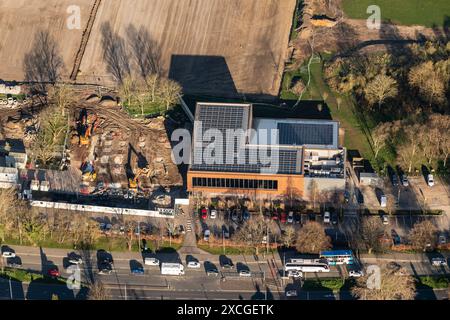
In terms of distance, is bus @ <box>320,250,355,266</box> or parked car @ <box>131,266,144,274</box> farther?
parked car @ <box>131,266,144,274</box>

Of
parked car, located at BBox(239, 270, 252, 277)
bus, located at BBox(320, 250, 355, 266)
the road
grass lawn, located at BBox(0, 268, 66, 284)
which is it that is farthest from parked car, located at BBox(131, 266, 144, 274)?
bus, located at BBox(320, 250, 355, 266)

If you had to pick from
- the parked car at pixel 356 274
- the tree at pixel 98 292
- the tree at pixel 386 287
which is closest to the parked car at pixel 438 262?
the tree at pixel 386 287

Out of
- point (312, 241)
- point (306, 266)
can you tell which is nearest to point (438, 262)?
point (312, 241)

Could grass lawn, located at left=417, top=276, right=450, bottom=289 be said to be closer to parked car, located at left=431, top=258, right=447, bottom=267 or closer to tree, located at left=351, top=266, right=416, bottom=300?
tree, located at left=351, top=266, right=416, bottom=300

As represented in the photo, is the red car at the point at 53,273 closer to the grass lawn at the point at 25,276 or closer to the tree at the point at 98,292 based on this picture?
the grass lawn at the point at 25,276

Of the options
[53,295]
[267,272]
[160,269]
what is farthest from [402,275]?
[53,295]
